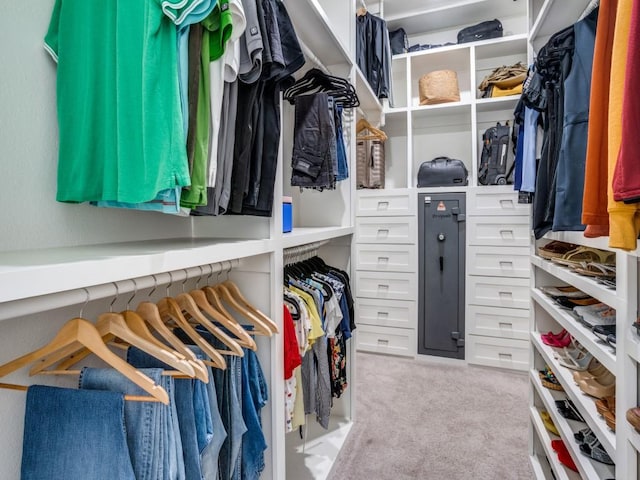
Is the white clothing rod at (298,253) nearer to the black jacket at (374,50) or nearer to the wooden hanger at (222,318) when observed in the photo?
the wooden hanger at (222,318)

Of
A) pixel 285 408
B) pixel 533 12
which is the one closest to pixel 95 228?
pixel 285 408

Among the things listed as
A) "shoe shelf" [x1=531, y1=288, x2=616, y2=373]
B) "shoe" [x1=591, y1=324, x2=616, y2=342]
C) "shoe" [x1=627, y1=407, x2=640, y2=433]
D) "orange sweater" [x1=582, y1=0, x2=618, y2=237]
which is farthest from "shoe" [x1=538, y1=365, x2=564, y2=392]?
"orange sweater" [x1=582, y1=0, x2=618, y2=237]

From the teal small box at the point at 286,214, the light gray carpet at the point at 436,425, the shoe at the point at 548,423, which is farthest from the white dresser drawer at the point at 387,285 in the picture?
the teal small box at the point at 286,214

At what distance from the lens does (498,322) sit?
2879 millimetres

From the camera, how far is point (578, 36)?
3.59 feet

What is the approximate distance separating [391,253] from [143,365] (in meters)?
2.49

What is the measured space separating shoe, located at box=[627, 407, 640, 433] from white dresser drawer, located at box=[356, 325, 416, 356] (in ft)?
7.41

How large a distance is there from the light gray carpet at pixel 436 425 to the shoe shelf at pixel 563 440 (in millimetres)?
254

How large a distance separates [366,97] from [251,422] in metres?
2.28

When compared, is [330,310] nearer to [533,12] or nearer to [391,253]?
[391,253]

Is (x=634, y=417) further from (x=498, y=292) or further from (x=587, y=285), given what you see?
(x=498, y=292)

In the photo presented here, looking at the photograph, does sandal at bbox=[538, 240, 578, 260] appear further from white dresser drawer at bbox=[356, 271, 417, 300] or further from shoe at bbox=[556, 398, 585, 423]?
white dresser drawer at bbox=[356, 271, 417, 300]

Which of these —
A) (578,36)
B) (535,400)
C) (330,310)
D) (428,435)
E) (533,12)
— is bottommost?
(428,435)

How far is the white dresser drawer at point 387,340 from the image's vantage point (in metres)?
3.13
